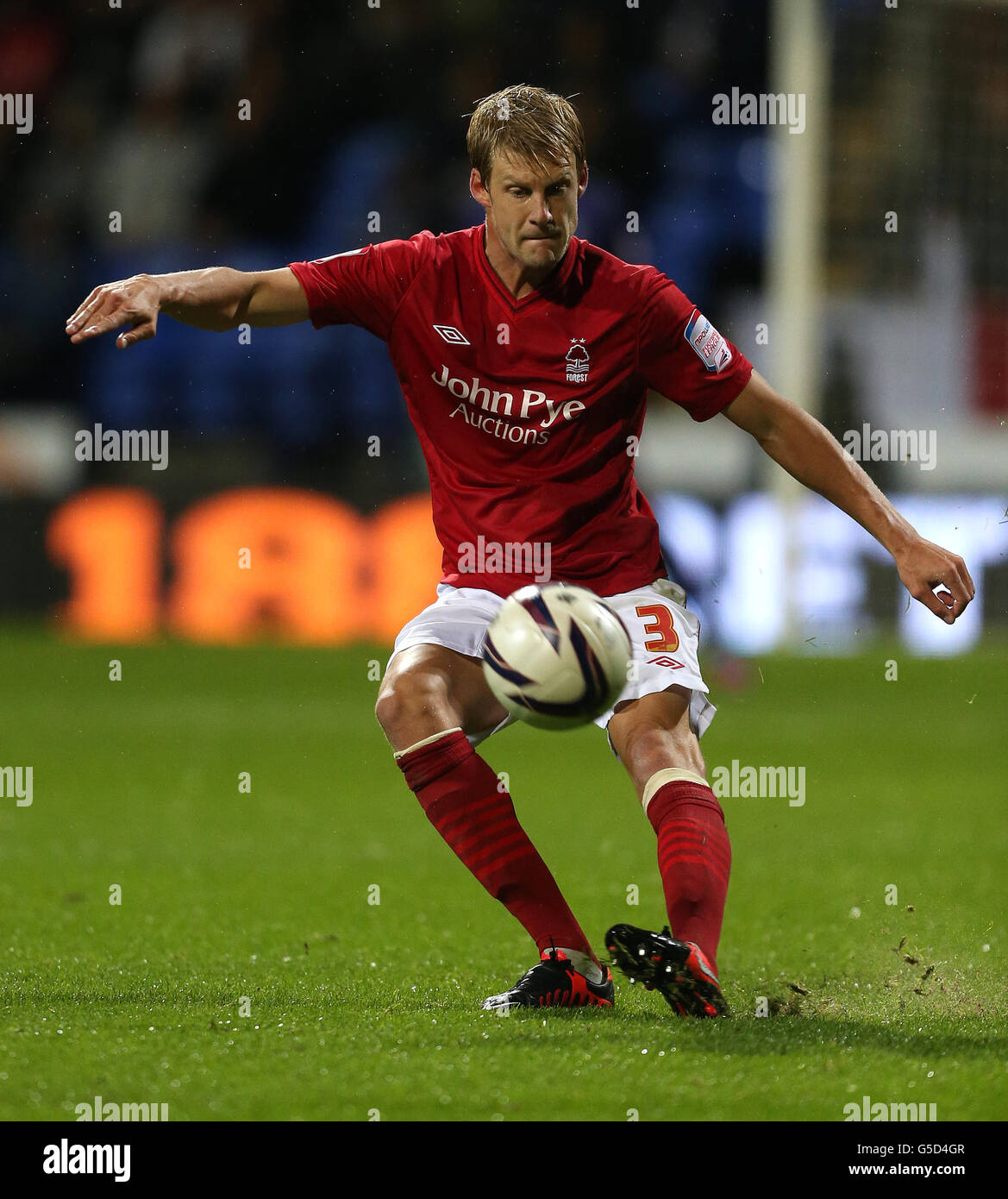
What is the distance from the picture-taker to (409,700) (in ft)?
12.6

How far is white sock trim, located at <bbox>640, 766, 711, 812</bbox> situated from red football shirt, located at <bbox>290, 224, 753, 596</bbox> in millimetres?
488

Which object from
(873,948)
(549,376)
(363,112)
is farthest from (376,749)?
(363,112)

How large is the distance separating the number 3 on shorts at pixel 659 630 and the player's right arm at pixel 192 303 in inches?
41.3

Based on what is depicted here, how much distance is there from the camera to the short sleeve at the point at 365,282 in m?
4.08

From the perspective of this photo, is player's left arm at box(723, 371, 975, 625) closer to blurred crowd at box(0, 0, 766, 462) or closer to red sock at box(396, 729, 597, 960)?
red sock at box(396, 729, 597, 960)
